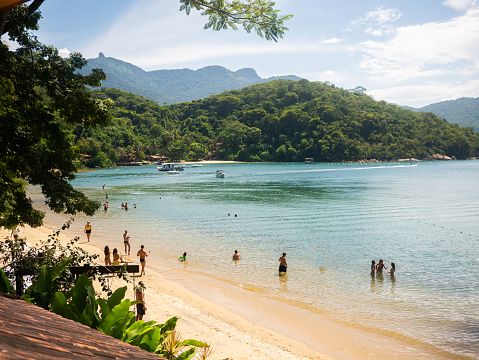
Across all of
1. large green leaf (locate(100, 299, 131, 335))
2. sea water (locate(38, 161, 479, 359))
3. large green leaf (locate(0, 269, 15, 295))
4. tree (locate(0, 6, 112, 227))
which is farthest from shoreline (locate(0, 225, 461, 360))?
tree (locate(0, 6, 112, 227))

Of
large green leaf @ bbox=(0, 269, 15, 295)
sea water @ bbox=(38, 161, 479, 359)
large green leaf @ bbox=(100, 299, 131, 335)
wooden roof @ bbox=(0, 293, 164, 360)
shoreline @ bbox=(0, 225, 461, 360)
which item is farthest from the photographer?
sea water @ bbox=(38, 161, 479, 359)

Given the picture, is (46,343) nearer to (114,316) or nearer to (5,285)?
(114,316)

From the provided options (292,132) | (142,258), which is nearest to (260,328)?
(142,258)

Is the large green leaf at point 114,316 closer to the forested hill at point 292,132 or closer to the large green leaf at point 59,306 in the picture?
the large green leaf at point 59,306

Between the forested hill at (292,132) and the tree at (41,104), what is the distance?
127300mm

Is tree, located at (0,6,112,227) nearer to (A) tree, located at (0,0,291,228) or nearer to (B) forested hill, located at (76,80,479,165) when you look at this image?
(A) tree, located at (0,0,291,228)

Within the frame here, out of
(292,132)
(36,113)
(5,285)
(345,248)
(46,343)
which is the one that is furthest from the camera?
(292,132)

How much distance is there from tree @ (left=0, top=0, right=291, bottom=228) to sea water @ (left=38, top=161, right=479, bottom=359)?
10246 millimetres

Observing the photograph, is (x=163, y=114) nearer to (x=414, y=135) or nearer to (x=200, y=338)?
(x=414, y=135)

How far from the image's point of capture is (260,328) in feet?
39.1

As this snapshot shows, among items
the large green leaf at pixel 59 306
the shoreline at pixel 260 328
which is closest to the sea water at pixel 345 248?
the shoreline at pixel 260 328

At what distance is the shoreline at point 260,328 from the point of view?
10.2 metres

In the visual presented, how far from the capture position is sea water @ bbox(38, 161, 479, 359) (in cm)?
1323

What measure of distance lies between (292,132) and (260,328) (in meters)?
153
